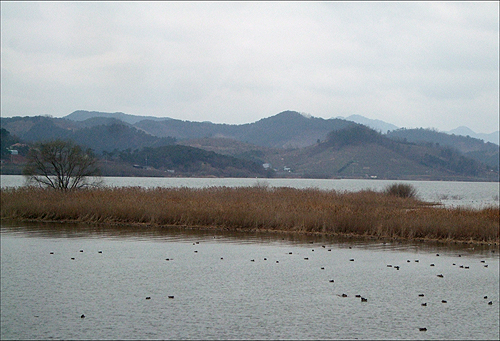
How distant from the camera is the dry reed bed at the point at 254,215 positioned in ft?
101

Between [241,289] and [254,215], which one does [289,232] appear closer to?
[254,215]

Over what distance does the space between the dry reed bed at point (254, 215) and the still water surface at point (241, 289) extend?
2562 mm

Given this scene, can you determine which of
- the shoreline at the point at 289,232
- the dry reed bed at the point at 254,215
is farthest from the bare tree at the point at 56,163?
the shoreline at the point at 289,232

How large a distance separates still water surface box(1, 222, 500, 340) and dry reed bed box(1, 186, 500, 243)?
2562 mm

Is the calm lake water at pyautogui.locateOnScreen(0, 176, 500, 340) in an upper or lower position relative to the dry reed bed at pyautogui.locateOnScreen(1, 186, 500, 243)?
lower

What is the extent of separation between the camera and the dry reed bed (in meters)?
30.8

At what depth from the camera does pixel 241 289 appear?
17.5 meters

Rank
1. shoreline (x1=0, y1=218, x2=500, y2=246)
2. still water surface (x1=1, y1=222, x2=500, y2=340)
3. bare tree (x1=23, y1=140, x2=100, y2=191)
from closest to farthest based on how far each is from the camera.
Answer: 1. still water surface (x1=1, y1=222, x2=500, y2=340)
2. shoreline (x1=0, y1=218, x2=500, y2=246)
3. bare tree (x1=23, y1=140, x2=100, y2=191)

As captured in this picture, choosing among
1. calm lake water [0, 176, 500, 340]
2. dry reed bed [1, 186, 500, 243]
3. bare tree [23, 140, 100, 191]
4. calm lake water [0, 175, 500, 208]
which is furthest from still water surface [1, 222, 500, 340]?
calm lake water [0, 175, 500, 208]

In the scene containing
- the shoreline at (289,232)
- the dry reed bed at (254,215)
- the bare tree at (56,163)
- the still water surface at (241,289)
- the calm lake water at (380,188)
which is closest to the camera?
the still water surface at (241,289)

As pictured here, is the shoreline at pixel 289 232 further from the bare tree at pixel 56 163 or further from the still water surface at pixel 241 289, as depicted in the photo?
the bare tree at pixel 56 163

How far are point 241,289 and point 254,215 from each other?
16429 millimetres

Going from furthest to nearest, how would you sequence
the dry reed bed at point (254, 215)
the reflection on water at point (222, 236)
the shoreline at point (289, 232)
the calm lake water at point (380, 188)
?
the calm lake water at point (380, 188) < the dry reed bed at point (254, 215) < the shoreline at point (289, 232) < the reflection on water at point (222, 236)

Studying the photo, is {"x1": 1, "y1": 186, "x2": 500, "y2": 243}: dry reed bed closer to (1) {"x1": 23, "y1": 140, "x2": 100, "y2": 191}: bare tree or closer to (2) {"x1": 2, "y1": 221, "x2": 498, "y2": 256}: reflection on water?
(2) {"x1": 2, "y1": 221, "x2": 498, "y2": 256}: reflection on water
